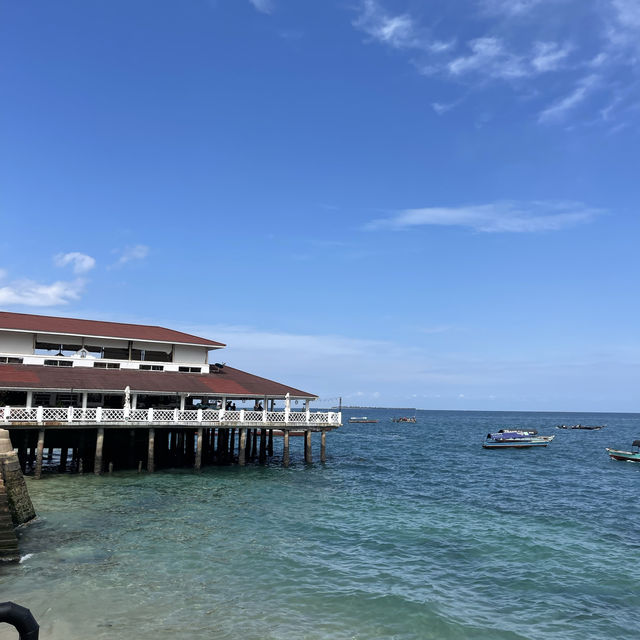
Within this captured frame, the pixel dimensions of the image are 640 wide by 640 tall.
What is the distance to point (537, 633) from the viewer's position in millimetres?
12828

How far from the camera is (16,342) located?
35.2 m

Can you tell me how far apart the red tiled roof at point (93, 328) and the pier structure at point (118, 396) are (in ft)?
0.24

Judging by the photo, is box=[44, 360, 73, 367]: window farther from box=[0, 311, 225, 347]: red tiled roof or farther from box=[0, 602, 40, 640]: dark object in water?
box=[0, 602, 40, 640]: dark object in water

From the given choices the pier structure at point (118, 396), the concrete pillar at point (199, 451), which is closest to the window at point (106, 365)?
the pier structure at point (118, 396)

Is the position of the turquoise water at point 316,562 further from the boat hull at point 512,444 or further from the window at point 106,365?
the boat hull at point 512,444

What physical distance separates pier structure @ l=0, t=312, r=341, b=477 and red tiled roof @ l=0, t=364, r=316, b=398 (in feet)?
0.19

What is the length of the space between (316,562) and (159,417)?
18740 mm

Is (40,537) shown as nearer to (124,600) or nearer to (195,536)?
(195,536)

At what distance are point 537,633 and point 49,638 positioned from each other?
→ 10.6m

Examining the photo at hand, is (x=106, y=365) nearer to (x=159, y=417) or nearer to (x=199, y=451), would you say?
(x=159, y=417)

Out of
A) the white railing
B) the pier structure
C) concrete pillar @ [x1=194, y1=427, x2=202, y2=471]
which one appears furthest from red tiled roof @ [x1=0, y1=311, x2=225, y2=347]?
concrete pillar @ [x1=194, y1=427, x2=202, y2=471]

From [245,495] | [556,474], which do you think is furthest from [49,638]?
[556,474]

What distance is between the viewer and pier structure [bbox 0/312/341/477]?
31.0 metres

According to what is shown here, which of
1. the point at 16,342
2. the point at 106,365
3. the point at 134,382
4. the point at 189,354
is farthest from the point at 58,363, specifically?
the point at 189,354
